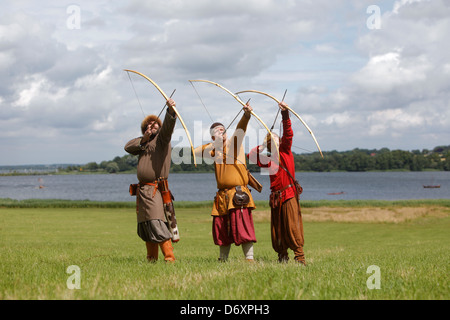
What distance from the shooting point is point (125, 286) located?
5184 millimetres

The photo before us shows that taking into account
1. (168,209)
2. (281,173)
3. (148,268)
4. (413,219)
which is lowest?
(413,219)

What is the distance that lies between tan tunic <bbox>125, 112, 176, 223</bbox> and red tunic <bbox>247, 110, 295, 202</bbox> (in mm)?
1658

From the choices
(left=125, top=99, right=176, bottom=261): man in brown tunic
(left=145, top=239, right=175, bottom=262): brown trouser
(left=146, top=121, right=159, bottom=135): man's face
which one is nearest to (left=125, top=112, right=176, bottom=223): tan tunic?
(left=125, top=99, right=176, bottom=261): man in brown tunic

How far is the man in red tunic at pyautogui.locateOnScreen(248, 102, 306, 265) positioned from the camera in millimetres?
8125

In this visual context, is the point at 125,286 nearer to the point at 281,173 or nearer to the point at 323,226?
the point at 281,173

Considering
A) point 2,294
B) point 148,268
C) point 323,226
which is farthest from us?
point 323,226

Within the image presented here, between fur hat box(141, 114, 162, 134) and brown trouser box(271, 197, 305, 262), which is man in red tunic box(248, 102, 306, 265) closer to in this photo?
brown trouser box(271, 197, 305, 262)

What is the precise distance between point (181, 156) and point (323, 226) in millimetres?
21550

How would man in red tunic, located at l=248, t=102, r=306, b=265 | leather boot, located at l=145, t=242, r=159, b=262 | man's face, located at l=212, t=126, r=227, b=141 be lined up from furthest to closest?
man's face, located at l=212, t=126, r=227, b=141, leather boot, located at l=145, t=242, r=159, b=262, man in red tunic, located at l=248, t=102, r=306, b=265

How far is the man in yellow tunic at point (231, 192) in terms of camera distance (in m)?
8.17

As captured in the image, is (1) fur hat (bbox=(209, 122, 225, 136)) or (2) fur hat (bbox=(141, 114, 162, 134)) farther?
(1) fur hat (bbox=(209, 122, 225, 136))

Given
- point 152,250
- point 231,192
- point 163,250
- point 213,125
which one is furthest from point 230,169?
point 152,250

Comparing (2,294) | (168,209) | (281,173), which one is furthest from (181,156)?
(2,294)
